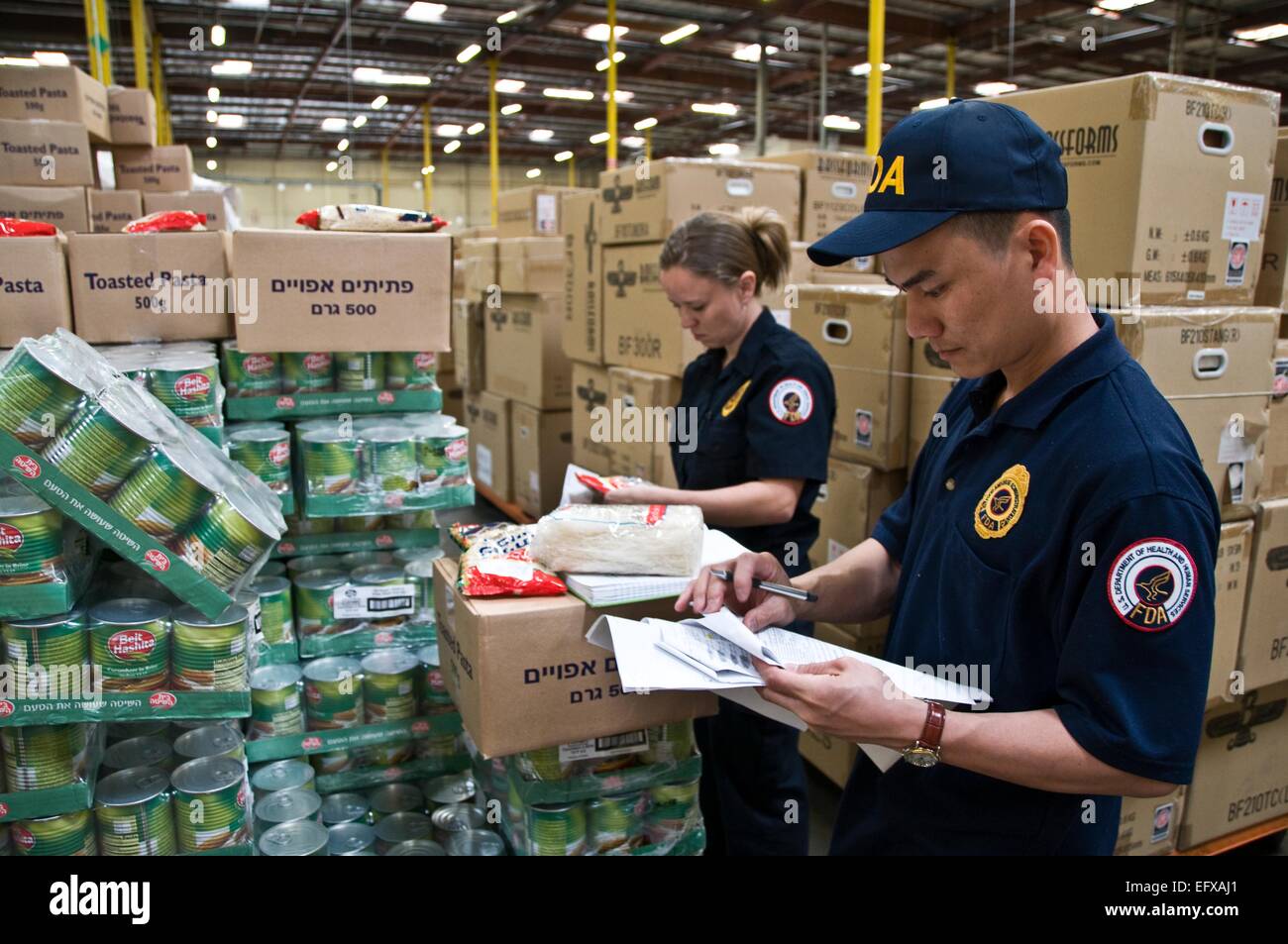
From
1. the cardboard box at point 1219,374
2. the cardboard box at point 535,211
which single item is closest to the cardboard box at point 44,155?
the cardboard box at point 535,211

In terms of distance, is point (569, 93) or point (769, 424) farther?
point (569, 93)

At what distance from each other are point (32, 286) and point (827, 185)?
289cm

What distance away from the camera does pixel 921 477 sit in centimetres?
150

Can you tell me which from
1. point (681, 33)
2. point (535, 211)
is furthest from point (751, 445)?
point (681, 33)

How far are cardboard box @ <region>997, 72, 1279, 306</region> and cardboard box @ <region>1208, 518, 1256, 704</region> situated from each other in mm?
627

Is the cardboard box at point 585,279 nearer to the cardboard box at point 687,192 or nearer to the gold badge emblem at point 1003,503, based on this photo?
the cardboard box at point 687,192

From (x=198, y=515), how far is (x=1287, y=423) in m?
2.72

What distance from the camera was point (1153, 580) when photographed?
0.97 m

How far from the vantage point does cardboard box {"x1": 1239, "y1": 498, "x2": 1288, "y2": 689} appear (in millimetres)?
2398

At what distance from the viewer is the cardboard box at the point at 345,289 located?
7.43 ft

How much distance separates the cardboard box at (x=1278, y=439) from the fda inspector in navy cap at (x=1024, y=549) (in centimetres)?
158

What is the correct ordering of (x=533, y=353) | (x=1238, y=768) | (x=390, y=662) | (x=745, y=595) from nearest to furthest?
(x=745, y=595), (x=390, y=662), (x=1238, y=768), (x=533, y=353)

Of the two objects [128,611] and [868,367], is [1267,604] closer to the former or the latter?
[868,367]
